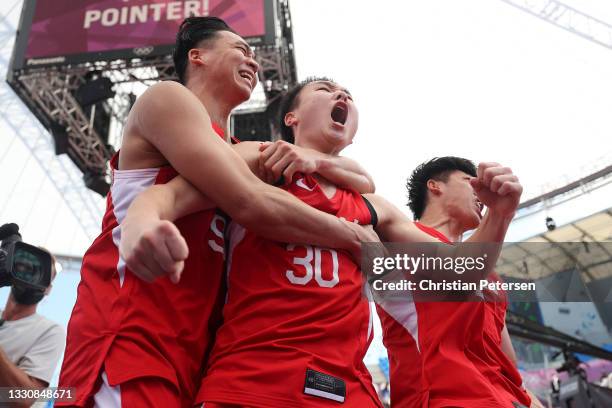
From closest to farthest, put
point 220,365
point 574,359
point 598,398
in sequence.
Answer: point 220,365
point 598,398
point 574,359

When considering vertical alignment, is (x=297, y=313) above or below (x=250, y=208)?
below

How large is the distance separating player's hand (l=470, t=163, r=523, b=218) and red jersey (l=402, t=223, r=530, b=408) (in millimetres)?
326

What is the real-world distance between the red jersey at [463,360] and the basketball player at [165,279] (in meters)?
0.47

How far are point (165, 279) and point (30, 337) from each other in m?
1.49

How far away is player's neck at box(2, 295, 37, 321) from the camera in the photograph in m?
2.36

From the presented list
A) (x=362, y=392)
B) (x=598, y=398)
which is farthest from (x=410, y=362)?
(x=598, y=398)

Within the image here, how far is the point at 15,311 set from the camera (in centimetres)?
236

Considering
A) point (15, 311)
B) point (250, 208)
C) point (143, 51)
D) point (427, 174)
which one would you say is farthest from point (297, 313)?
point (143, 51)

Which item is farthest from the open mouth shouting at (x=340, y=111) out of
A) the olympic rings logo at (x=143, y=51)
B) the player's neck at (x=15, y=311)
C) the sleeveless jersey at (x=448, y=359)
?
the olympic rings logo at (x=143, y=51)

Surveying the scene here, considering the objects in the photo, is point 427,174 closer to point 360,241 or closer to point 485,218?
point 485,218

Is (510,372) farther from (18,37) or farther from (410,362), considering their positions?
(18,37)

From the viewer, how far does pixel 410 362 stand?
1.64m

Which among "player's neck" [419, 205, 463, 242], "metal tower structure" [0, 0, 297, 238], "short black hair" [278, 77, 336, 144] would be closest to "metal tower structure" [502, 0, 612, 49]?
"metal tower structure" [0, 0, 297, 238]

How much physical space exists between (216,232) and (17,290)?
1.48m
